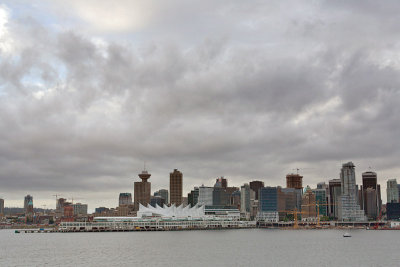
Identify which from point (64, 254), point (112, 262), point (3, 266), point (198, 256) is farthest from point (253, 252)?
point (3, 266)

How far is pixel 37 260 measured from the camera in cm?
10144

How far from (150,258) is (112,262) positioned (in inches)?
362

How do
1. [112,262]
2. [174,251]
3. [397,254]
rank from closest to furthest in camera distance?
[112,262] < [397,254] < [174,251]

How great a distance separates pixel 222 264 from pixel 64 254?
131ft

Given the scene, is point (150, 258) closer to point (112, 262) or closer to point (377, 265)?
point (112, 262)

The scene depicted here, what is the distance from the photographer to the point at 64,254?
113 metres

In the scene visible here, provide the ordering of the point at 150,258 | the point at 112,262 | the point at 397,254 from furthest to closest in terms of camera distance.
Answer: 1. the point at 397,254
2. the point at 150,258
3. the point at 112,262

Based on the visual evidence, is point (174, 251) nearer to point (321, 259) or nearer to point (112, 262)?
point (112, 262)

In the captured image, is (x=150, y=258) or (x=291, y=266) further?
(x=150, y=258)

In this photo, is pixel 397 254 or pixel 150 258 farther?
pixel 397 254

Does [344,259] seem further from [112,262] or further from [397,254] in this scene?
[112,262]

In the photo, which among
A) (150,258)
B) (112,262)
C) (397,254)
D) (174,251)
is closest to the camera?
→ (112,262)

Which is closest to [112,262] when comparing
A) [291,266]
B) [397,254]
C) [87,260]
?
[87,260]

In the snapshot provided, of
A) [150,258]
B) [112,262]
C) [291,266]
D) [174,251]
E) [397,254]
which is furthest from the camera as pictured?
[174,251]
